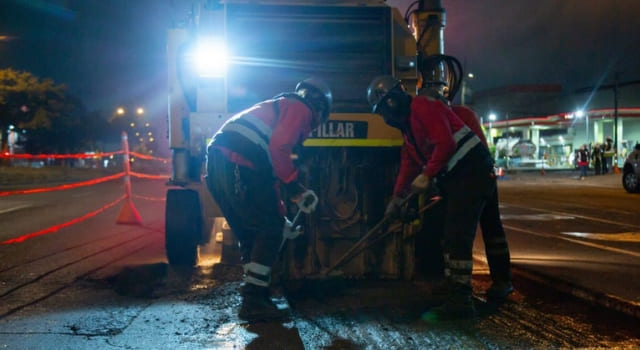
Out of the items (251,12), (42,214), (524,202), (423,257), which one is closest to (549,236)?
(423,257)

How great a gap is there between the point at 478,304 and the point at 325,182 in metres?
1.64

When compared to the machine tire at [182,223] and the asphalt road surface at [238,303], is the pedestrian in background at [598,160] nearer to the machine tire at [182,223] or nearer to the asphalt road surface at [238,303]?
the asphalt road surface at [238,303]

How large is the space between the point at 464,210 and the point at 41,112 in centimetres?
3992

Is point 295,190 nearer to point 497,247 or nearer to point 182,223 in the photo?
point 497,247

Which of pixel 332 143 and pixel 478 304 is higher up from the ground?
pixel 332 143

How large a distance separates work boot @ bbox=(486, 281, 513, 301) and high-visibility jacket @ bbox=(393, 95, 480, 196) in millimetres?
1068

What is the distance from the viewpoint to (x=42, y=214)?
12.8 m

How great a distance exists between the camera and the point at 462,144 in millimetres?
4453

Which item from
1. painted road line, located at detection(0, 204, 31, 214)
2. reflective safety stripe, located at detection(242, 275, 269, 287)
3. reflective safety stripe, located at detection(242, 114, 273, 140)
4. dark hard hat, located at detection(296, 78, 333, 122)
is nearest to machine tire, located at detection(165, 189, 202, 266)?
reflective safety stripe, located at detection(242, 275, 269, 287)

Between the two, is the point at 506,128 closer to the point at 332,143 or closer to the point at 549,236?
the point at 549,236

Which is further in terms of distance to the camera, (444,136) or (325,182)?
(325,182)

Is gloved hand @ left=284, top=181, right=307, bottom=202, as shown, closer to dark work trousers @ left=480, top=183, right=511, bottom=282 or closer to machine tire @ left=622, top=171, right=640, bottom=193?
dark work trousers @ left=480, top=183, right=511, bottom=282

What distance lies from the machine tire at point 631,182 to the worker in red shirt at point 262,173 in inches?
619

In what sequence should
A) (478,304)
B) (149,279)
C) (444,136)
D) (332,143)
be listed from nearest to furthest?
1. (444,136)
2. (478,304)
3. (332,143)
4. (149,279)
